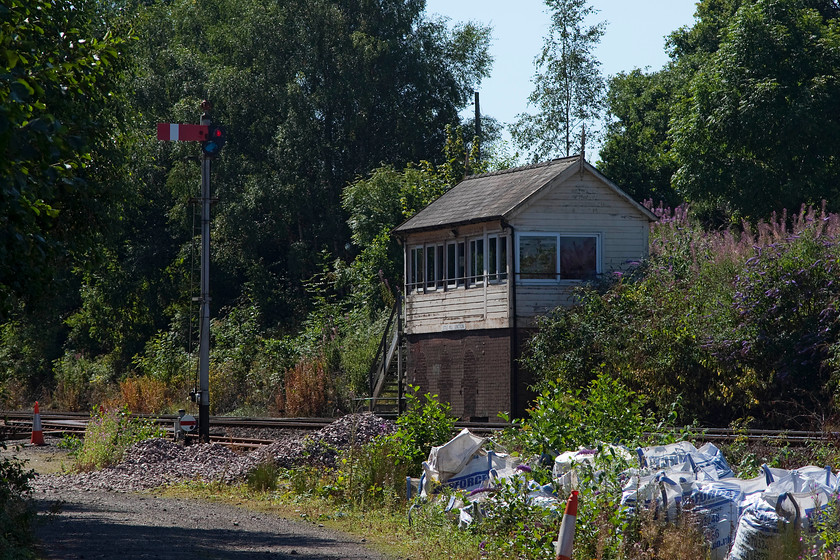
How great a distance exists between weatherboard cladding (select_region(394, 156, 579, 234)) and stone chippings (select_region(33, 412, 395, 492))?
11.2m

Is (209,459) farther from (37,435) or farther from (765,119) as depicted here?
(765,119)

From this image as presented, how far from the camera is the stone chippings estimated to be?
1602 cm

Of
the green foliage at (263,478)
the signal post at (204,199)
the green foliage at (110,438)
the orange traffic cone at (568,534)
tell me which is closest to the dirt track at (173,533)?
the green foliage at (263,478)

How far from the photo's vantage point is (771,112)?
3150 centimetres

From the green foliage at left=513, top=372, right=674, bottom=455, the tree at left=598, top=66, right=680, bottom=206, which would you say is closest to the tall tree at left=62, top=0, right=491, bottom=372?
the tree at left=598, top=66, right=680, bottom=206

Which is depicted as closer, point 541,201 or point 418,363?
point 541,201

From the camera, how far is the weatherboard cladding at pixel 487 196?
27.8 m

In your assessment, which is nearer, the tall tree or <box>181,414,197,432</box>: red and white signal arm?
<box>181,414,197,432</box>: red and white signal arm

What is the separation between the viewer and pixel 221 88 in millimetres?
46406

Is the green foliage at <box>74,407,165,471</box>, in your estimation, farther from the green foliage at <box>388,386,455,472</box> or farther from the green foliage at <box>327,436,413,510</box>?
the green foliage at <box>388,386,455,472</box>

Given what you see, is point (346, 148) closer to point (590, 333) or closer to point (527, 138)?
point (527, 138)

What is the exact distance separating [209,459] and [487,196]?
13685mm

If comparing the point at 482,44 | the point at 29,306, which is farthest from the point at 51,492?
the point at 482,44

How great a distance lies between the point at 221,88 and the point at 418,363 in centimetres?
2073
